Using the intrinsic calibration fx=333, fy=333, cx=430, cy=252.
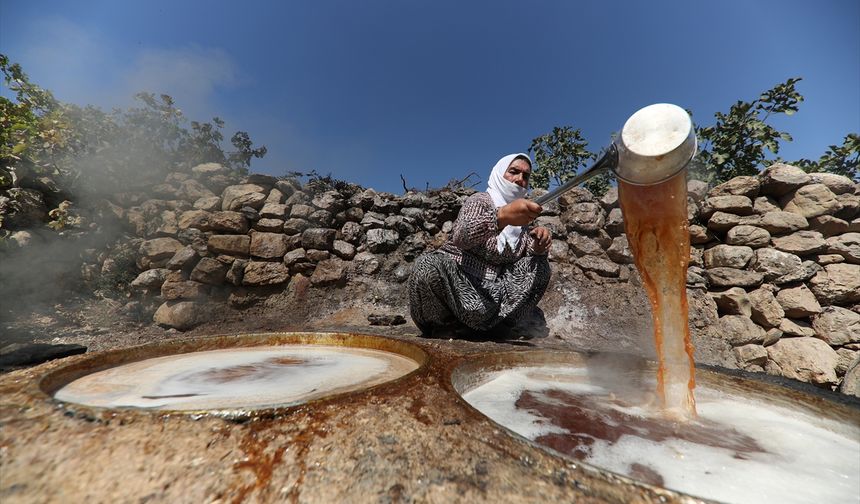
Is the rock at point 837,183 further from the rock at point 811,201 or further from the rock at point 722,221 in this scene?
the rock at point 722,221

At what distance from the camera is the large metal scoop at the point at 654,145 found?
3.90 feet

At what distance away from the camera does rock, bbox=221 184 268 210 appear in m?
4.51

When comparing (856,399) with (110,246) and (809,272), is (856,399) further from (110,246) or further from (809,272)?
(110,246)

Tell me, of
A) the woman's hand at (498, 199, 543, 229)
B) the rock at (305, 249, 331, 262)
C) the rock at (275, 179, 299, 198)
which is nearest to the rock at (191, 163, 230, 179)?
the rock at (275, 179, 299, 198)

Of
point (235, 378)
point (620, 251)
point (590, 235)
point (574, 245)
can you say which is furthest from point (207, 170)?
point (620, 251)

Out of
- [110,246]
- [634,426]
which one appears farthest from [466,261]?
[110,246]

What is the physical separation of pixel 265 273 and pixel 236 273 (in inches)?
12.7

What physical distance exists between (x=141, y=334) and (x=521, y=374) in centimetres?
401

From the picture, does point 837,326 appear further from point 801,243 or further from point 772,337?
point 801,243

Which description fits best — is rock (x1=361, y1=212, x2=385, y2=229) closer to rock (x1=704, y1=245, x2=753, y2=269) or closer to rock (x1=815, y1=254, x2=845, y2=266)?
rock (x1=704, y1=245, x2=753, y2=269)

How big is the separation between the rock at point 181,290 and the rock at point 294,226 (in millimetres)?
1237

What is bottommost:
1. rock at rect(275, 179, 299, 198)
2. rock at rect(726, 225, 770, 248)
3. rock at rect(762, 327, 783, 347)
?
rock at rect(762, 327, 783, 347)

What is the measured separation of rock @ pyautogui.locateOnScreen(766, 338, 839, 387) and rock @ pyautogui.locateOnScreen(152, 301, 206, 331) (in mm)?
5999

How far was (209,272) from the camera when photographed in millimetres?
3986
